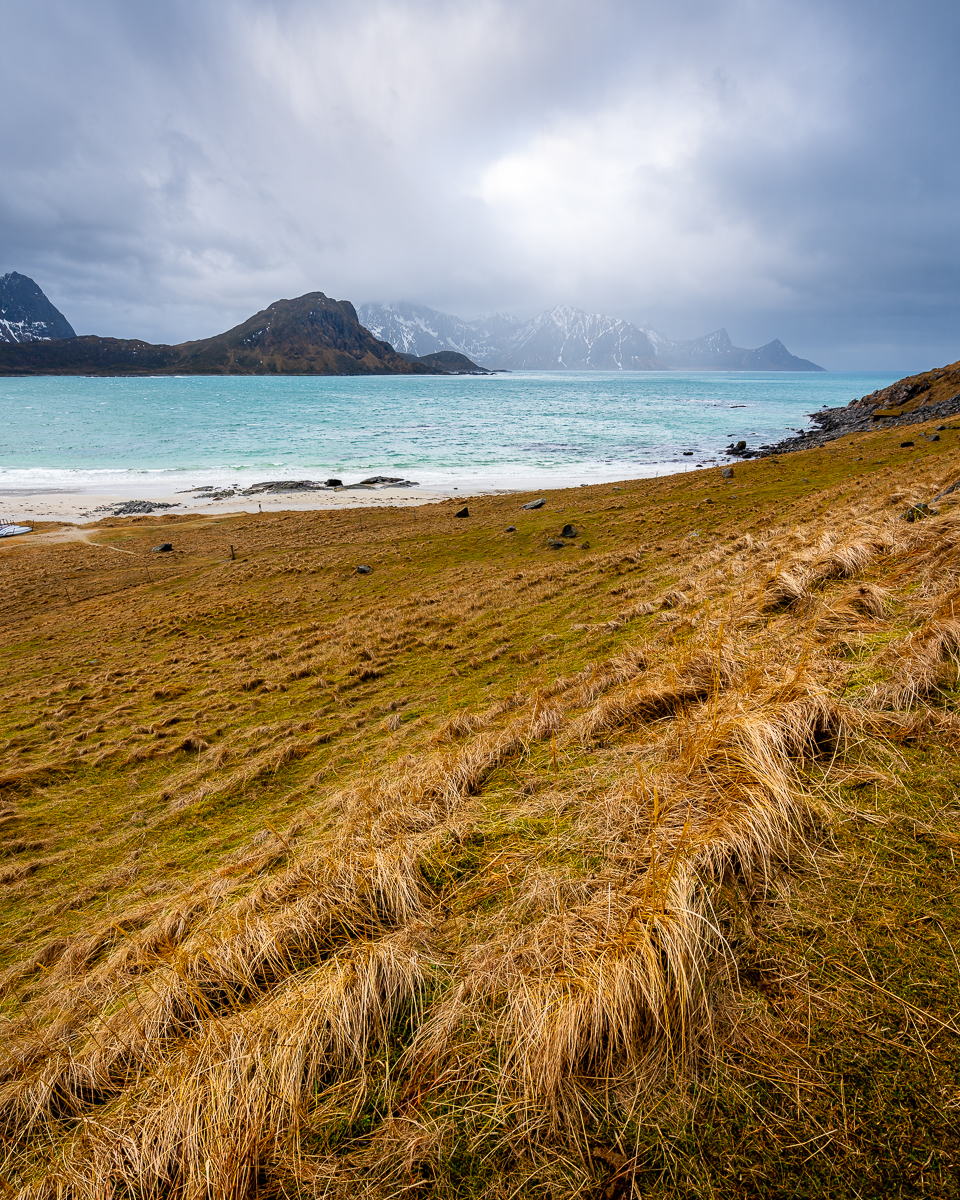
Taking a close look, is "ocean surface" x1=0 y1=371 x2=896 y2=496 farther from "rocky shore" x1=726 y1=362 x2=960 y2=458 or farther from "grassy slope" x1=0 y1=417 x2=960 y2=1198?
"grassy slope" x1=0 y1=417 x2=960 y2=1198

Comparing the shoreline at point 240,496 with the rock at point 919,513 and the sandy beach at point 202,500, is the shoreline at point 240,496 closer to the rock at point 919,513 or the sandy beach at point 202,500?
the sandy beach at point 202,500

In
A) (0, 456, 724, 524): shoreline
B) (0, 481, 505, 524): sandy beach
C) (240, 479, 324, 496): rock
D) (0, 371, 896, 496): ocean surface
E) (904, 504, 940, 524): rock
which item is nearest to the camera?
(904, 504, 940, 524): rock

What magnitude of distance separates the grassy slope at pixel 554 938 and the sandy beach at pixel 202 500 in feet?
89.8

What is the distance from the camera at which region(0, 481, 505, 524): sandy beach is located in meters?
33.6

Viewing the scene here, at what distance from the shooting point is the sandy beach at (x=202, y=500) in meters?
33.6

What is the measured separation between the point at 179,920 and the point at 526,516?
20.2 metres

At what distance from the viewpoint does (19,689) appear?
10938 millimetres

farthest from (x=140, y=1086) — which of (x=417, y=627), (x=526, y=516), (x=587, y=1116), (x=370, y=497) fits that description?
(x=370, y=497)

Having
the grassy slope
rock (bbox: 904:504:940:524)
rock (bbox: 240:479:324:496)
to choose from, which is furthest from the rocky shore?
the grassy slope

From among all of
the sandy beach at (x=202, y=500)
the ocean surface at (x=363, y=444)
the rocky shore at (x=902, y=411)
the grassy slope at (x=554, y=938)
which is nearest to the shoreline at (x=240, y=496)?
the sandy beach at (x=202, y=500)

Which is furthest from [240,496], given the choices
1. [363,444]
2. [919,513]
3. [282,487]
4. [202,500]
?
[919,513]

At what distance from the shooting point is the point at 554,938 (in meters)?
2.35

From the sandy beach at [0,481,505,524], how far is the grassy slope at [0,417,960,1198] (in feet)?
89.8

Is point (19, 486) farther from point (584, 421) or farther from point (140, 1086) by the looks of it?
point (584, 421)
